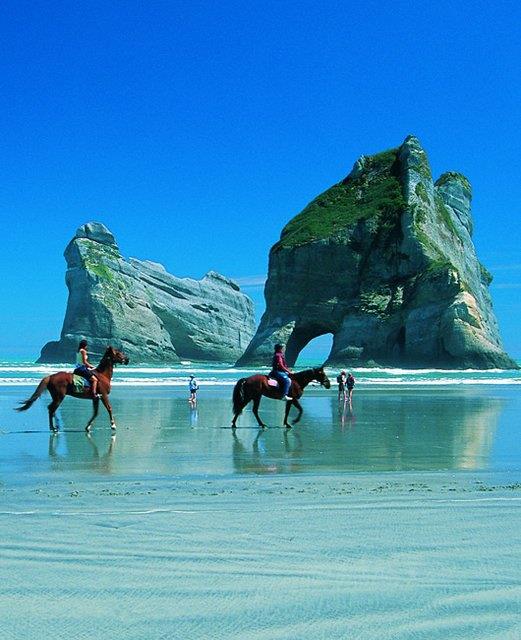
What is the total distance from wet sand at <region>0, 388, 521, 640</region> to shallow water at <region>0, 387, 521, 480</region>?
0.11m

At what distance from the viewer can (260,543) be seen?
5.68 m

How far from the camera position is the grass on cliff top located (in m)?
94.2

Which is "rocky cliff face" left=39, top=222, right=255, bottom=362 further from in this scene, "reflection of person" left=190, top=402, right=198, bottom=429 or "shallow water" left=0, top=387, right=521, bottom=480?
"shallow water" left=0, top=387, right=521, bottom=480

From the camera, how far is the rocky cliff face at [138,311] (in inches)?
4975

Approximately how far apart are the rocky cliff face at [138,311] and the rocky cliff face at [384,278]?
3884 centimetres

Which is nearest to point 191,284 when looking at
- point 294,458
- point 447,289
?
point 447,289

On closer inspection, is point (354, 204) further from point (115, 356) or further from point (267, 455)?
point (267, 455)


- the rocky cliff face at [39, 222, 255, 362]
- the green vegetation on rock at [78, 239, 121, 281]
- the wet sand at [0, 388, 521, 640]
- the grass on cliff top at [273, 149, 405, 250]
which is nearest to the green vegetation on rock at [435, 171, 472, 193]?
the grass on cliff top at [273, 149, 405, 250]

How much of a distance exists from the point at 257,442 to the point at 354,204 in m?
88.8

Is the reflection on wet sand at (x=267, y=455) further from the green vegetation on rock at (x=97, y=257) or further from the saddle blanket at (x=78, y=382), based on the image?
the green vegetation on rock at (x=97, y=257)

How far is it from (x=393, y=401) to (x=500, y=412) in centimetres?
657

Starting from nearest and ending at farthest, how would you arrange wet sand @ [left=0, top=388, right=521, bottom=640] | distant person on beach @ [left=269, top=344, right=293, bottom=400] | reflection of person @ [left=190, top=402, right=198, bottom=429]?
Answer: wet sand @ [left=0, top=388, right=521, bottom=640], distant person on beach @ [left=269, top=344, right=293, bottom=400], reflection of person @ [left=190, top=402, right=198, bottom=429]

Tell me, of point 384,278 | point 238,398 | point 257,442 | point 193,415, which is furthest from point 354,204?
point 257,442

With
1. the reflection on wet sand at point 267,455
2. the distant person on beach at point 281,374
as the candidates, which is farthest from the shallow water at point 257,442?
the distant person on beach at point 281,374
